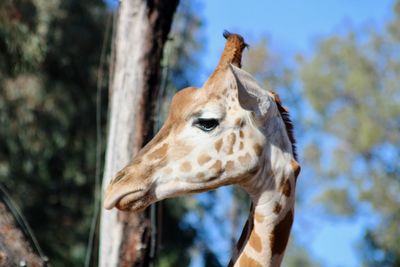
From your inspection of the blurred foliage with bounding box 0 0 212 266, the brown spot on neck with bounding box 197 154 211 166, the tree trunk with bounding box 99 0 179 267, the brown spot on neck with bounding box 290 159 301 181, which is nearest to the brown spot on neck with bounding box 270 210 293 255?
the brown spot on neck with bounding box 290 159 301 181

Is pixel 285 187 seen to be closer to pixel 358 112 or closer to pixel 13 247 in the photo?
pixel 13 247

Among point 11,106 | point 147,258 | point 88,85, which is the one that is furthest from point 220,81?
point 88,85

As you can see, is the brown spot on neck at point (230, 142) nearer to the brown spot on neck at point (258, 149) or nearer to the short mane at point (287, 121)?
the brown spot on neck at point (258, 149)

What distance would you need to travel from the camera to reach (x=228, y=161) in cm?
400

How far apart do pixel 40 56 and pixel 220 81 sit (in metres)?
8.14

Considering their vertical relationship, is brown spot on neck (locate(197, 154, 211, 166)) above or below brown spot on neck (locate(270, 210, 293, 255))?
above

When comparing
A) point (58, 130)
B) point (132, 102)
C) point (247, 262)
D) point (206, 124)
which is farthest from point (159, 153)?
point (58, 130)

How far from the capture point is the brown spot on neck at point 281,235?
13.0ft

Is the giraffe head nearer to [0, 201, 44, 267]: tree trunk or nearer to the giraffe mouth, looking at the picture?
the giraffe mouth

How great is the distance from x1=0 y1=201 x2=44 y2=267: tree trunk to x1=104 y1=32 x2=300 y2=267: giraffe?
839 millimetres

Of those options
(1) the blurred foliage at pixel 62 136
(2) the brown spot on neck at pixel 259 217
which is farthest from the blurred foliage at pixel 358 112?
(2) the brown spot on neck at pixel 259 217

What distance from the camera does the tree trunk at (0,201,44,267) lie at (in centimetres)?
444

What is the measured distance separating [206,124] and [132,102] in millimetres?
1635

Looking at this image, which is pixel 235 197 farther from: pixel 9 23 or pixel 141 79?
pixel 141 79
